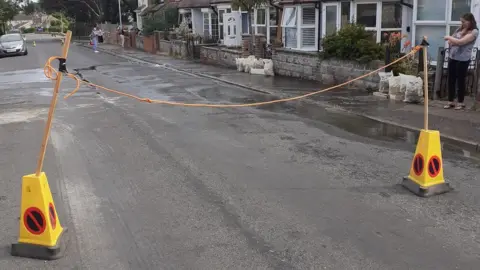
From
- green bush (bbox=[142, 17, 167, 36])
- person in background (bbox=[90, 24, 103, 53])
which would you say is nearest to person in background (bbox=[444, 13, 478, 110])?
green bush (bbox=[142, 17, 167, 36])

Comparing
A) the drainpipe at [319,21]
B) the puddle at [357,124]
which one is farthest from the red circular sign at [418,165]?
the drainpipe at [319,21]

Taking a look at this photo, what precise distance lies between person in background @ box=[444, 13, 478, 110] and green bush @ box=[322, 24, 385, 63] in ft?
11.7

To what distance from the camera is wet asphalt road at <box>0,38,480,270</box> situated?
4520mm

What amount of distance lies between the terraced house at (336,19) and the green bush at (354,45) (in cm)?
115

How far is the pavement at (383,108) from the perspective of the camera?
356 inches

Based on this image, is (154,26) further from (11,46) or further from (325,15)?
(325,15)

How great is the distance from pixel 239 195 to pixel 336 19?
1400 cm

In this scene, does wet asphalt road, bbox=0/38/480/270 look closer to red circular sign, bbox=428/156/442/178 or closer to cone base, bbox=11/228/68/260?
cone base, bbox=11/228/68/260

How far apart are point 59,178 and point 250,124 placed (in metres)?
4.39

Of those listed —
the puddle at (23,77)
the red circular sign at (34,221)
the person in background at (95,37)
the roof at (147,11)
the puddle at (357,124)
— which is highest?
the roof at (147,11)

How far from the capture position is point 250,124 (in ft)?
33.7

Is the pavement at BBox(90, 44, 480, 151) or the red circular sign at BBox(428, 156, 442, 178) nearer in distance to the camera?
the red circular sign at BBox(428, 156, 442, 178)

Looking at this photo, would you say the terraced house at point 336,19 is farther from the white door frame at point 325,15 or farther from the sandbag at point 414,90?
the sandbag at point 414,90

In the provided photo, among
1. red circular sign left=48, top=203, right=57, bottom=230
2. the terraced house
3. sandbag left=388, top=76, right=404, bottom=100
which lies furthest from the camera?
the terraced house
